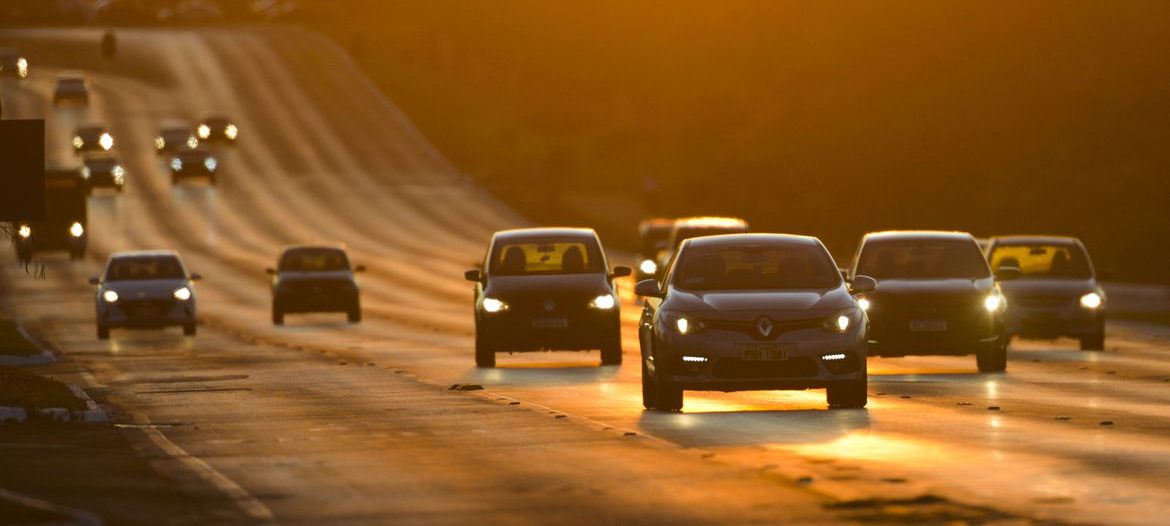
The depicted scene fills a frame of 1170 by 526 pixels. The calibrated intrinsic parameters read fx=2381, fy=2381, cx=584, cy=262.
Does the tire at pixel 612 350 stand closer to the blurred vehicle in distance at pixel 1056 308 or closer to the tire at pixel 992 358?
the tire at pixel 992 358

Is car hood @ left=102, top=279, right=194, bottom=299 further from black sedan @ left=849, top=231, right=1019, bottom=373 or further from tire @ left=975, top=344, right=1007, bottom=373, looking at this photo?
tire @ left=975, top=344, right=1007, bottom=373

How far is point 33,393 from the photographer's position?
75.5 feet

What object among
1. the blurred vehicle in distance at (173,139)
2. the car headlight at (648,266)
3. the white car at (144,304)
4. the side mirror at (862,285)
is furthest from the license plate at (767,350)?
the blurred vehicle in distance at (173,139)

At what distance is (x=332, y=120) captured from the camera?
120188 millimetres

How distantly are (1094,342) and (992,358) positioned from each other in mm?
6323

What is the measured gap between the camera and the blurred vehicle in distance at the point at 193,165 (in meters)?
99.1

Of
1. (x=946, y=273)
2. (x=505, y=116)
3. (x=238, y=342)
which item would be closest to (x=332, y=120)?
(x=505, y=116)

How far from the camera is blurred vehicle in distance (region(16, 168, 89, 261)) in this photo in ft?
229

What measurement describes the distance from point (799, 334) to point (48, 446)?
6.20 meters

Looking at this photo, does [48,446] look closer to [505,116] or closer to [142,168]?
[142,168]

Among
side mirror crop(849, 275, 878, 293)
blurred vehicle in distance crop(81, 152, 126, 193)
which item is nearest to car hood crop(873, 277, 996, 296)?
side mirror crop(849, 275, 878, 293)

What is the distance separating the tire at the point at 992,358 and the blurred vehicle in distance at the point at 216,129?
8579 centimetres

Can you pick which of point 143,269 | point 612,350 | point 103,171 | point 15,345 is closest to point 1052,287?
point 612,350

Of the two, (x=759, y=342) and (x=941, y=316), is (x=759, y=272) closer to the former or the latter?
(x=759, y=342)
